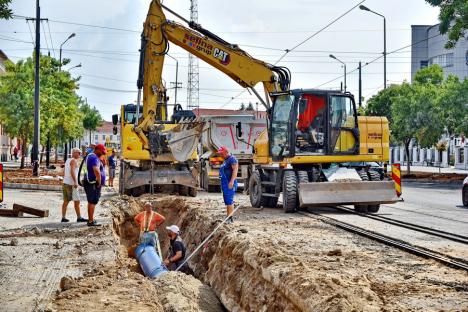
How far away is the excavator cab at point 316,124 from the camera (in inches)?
731

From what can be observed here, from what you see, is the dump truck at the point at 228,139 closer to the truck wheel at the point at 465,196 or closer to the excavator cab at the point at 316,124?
the truck wheel at the point at 465,196

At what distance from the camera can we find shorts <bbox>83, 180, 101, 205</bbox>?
15.9 m

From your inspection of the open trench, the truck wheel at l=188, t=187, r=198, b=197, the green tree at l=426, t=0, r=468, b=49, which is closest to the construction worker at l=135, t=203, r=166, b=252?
the open trench

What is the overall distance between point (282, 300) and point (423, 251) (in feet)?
9.39

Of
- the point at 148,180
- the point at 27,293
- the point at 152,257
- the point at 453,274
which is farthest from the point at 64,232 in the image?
the point at 148,180

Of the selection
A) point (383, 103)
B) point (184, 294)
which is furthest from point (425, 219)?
point (383, 103)

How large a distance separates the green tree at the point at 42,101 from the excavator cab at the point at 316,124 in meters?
30.6

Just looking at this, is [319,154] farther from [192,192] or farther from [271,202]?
[192,192]

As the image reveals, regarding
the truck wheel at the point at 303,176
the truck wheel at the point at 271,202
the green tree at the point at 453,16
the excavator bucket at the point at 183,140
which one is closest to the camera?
the truck wheel at the point at 303,176

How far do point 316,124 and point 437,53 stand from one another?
73317 millimetres

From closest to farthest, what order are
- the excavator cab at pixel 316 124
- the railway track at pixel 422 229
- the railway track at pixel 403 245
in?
the railway track at pixel 403 245
the railway track at pixel 422 229
the excavator cab at pixel 316 124

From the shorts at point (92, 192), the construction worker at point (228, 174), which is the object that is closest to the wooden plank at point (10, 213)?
the shorts at point (92, 192)

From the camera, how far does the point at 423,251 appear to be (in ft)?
37.1

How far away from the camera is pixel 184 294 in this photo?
11.8m
